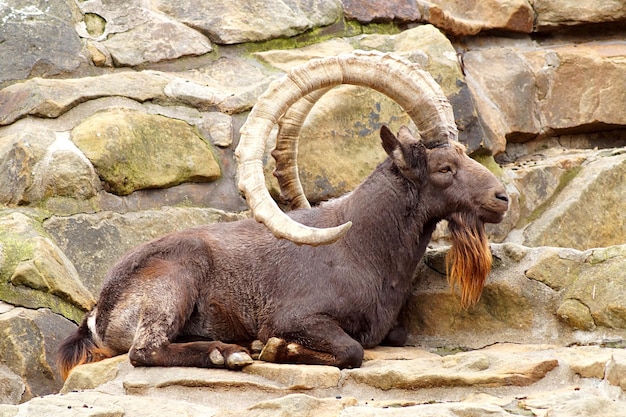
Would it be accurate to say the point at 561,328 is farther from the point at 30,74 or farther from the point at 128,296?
the point at 30,74

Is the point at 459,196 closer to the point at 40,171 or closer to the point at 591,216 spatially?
the point at 591,216

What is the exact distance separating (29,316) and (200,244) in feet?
3.98

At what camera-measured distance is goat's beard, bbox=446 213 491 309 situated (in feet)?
22.5

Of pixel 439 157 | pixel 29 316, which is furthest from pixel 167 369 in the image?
pixel 439 157

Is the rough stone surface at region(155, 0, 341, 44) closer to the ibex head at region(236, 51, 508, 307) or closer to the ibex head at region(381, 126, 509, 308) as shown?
the ibex head at region(236, 51, 508, 307)

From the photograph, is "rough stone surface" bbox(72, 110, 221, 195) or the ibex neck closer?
the ibex neck

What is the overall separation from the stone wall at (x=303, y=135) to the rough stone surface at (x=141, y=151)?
0.04 ft

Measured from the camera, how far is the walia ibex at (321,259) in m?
6.73

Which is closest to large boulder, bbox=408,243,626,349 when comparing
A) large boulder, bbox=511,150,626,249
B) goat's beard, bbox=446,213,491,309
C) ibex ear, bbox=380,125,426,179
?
goat's beard, bbox=446,213,491,309

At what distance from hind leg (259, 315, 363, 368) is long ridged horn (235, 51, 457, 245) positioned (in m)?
0.87

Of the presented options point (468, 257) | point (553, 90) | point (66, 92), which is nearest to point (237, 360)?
point (468, 257)

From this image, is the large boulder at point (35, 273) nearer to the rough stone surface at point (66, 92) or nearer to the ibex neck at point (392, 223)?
the rough stone surface at point (66, 92)

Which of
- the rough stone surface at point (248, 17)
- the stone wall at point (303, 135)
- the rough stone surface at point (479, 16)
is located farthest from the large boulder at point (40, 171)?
the rough stone surface at point (479, 16)

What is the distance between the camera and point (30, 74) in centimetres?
861
